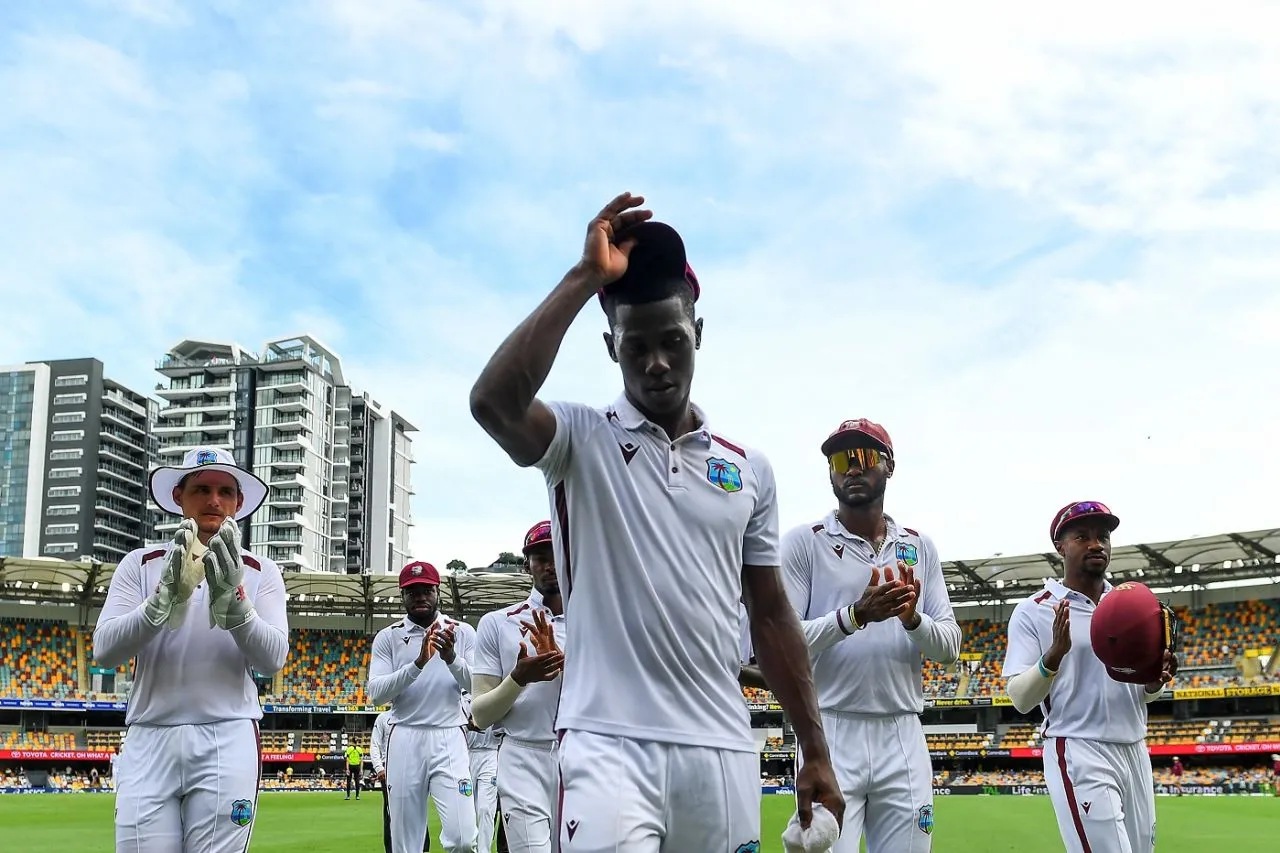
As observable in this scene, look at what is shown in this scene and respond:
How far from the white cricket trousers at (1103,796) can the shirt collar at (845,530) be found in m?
1.67

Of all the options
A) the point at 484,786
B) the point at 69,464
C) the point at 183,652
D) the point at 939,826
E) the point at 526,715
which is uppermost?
the point at 69,464

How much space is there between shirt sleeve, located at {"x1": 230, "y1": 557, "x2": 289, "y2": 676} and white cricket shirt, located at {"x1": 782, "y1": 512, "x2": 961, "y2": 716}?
2810mm

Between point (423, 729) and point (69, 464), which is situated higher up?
point (69, 464)

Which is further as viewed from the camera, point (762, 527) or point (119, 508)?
point (119, 508)

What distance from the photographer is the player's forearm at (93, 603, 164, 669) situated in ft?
19.4

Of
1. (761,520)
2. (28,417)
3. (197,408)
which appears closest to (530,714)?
(761,520)

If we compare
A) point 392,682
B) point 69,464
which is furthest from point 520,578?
point 69,464

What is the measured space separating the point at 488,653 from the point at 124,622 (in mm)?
3473

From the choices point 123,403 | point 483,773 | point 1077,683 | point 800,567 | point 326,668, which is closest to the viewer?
point 800,567

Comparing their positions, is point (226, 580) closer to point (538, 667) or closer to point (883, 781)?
point (538, 667)

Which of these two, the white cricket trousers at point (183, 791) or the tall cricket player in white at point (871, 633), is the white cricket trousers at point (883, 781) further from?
the white cricket trousers at point (183, 791)

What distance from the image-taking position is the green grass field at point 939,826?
66.4 feet

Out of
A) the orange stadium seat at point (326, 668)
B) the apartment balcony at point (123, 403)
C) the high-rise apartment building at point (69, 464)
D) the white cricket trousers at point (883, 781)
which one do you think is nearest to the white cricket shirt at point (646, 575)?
the white cricket trousers at point (883, 781)

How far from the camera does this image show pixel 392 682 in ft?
38.1
